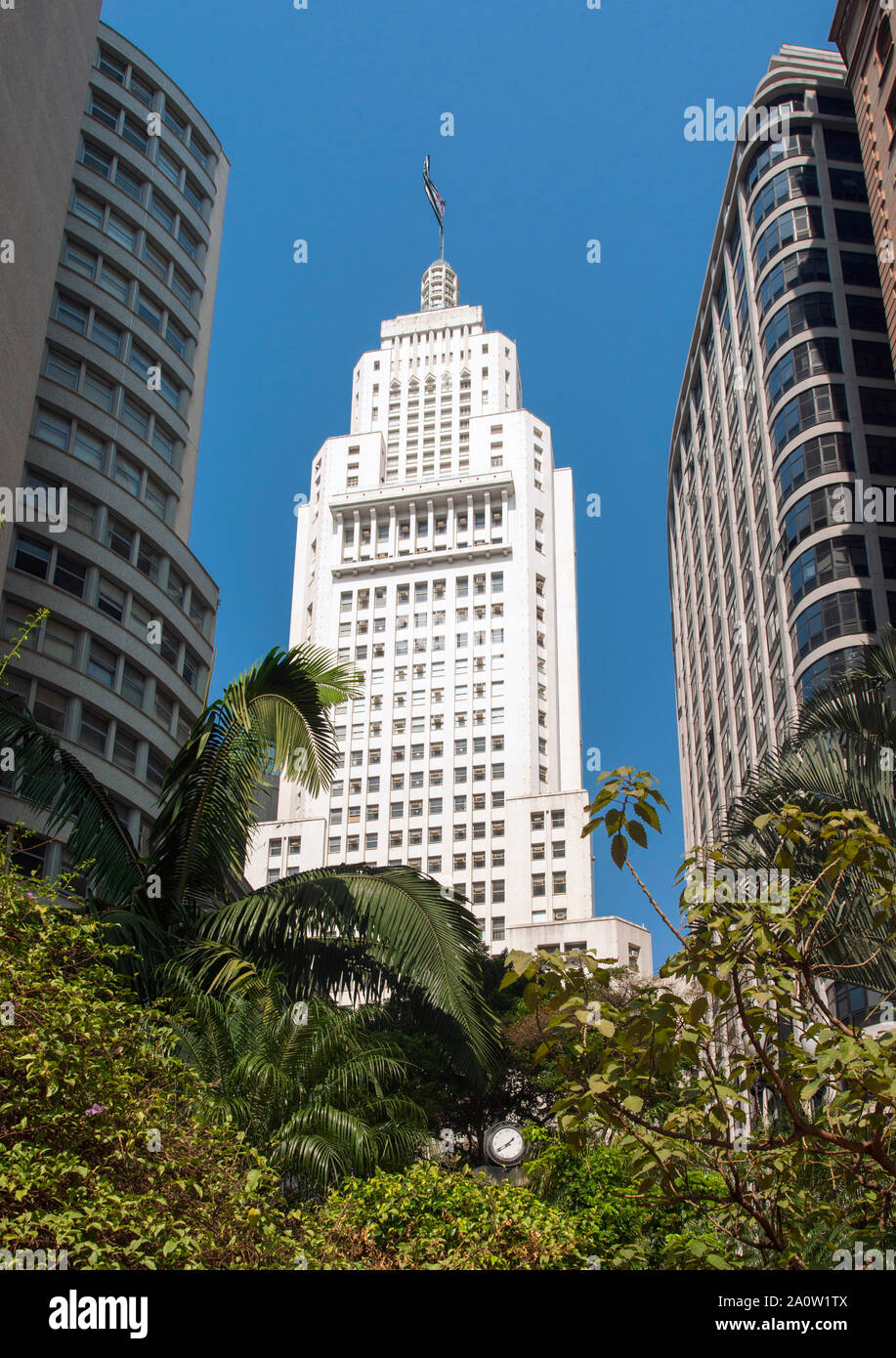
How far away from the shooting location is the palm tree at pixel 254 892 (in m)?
16.4

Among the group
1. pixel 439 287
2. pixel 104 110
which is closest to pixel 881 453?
pixel 104 110

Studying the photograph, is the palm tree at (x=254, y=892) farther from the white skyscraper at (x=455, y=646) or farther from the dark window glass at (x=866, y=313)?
the white skyscraper at (x=455, y=646)

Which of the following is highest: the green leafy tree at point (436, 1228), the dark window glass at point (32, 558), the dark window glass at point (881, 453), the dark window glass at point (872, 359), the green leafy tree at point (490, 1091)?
the dark window glass at point (872, 359)

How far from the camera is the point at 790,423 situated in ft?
199

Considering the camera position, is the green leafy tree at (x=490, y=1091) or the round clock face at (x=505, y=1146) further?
the green leafy tree at (x=490, y=1091)

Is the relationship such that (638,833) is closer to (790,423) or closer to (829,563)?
(829,563)

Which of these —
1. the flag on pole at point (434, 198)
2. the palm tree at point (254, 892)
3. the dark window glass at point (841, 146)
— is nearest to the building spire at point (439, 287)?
the flag on pole at point (434, 198)

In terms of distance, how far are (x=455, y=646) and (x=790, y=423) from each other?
49.1 m

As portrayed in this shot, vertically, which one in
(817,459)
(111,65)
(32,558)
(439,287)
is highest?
(439,287)

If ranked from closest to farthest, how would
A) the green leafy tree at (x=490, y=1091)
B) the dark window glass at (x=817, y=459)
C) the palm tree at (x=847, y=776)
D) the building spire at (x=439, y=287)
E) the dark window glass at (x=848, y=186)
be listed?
the palm tree at (x=847, y=776) < the green leafy tree at (x=490, y=1091) < the dark window glass at (x=817, y=459) < the dark window glass at (x=848, y=186) < the building spire at (x=439, y=287)

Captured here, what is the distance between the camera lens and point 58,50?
1446 inches

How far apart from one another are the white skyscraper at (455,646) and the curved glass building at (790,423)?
16614mm

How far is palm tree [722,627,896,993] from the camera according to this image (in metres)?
15.8

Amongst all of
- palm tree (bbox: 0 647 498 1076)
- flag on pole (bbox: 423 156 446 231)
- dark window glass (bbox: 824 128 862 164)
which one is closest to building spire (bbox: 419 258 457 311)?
flag on pole (bbox: 423 156 446 231)
